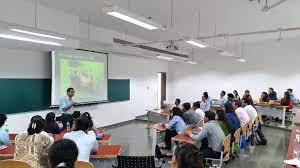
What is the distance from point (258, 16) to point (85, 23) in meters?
4.93

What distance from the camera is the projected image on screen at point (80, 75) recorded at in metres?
6.76

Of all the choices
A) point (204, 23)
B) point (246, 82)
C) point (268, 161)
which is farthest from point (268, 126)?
point (204, 23)

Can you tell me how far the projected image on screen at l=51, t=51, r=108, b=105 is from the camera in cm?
676

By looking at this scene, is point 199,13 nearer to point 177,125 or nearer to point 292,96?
point 177,125

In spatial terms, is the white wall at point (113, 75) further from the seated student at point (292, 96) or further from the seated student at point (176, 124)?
the seated student at point (292, 96)

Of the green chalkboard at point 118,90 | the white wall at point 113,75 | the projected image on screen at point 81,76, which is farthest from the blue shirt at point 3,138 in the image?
the green chalkboard at point 118,90

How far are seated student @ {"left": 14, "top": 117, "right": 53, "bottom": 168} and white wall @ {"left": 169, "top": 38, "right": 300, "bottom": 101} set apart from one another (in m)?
10.7

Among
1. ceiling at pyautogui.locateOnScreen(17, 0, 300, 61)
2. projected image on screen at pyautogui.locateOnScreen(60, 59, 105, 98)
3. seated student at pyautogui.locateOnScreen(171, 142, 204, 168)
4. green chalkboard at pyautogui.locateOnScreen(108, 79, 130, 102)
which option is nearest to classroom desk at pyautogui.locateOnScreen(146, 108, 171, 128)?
green chalkboard at pyautogui.locateOnScreen(108, 79, 130, 102)

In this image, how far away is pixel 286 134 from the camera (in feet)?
27.0

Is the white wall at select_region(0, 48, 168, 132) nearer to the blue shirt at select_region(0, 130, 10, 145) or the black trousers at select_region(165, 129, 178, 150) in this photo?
the blue shirt at select_region(0, 130, 10, 145)

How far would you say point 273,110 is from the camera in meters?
9.34

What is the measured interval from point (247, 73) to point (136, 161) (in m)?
10.0

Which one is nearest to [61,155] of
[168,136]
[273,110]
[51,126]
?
[51,126]

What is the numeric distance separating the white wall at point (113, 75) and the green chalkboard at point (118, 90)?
0.53 ft
